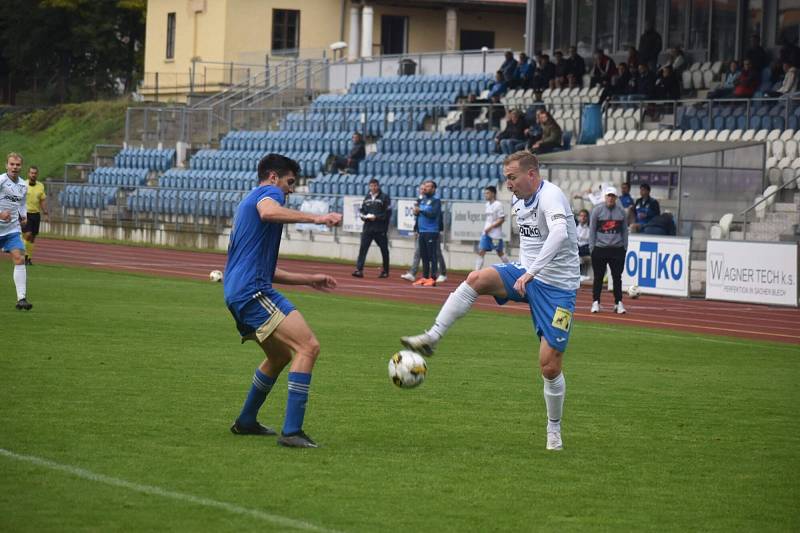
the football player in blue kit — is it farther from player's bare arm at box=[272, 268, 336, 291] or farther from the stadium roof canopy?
the stadium roof canopy

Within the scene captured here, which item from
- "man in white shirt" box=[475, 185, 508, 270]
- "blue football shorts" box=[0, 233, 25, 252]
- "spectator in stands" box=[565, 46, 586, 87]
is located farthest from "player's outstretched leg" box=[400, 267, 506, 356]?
"spectator in stands" box=[565, 46, 586, 87]

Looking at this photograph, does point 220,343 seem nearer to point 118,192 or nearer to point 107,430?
point 107,430

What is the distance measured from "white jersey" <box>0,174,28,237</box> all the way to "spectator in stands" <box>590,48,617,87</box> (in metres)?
19.6

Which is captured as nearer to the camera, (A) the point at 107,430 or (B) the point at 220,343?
(A) the point at 107,430

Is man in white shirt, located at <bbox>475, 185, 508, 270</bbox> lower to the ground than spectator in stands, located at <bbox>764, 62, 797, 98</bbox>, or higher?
lower

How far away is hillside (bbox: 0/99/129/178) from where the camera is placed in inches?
2206

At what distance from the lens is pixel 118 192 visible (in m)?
44.8

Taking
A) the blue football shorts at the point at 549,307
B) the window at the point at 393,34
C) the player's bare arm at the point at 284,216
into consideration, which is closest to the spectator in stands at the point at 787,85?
the blue football shorts at the point at 549,307

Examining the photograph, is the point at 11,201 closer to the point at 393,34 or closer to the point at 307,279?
the point at 307,279

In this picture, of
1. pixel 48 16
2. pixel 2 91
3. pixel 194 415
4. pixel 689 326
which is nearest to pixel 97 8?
pixel 48 16

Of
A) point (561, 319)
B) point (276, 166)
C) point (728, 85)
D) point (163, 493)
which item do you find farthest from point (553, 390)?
point (728, 85)

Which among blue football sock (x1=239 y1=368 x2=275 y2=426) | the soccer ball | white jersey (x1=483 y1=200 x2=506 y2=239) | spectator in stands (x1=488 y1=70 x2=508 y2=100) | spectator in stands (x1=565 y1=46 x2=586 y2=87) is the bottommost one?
blue football sock (x1=239 y1=368 x2=275 y2=426)

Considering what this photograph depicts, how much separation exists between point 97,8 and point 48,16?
2.79m

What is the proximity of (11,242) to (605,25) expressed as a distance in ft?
89.0
